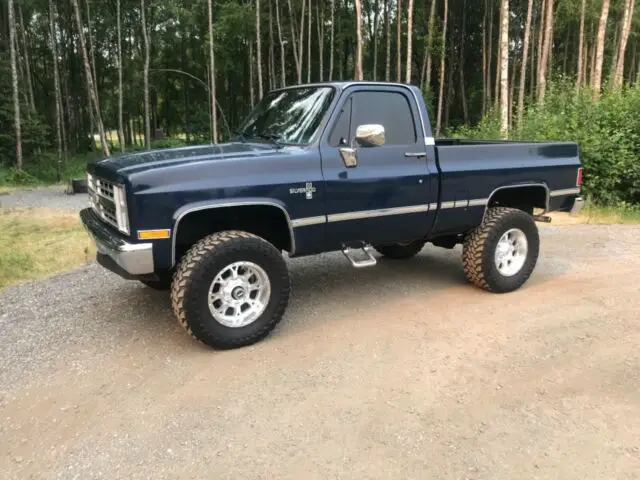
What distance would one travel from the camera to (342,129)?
14.7 ft

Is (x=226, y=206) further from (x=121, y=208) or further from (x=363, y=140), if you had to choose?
(x=363, y=140)

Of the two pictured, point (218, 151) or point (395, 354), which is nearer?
point (395, 354)

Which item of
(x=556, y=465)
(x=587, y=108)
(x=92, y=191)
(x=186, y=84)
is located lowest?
(x=556, y=465)

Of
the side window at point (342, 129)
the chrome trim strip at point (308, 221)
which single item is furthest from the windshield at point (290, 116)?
the chrome trim strip at point (308, 221)

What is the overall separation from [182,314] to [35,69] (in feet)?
117

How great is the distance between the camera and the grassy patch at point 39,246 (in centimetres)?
623

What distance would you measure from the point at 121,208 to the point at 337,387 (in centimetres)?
196

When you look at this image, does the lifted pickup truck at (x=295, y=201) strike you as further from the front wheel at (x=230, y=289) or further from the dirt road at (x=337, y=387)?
the dirt road at (x=337, y=387)

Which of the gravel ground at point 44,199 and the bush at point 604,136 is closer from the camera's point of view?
the bush at point 604,136

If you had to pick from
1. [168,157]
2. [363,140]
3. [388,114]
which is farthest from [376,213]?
[168,157]

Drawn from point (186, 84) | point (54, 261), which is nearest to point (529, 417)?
point (54, 261)

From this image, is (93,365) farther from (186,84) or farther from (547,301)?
(186,84)

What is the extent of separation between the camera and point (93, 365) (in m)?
3.86

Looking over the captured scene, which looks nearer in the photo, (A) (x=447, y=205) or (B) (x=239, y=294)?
(B) (x=239, y=294)
